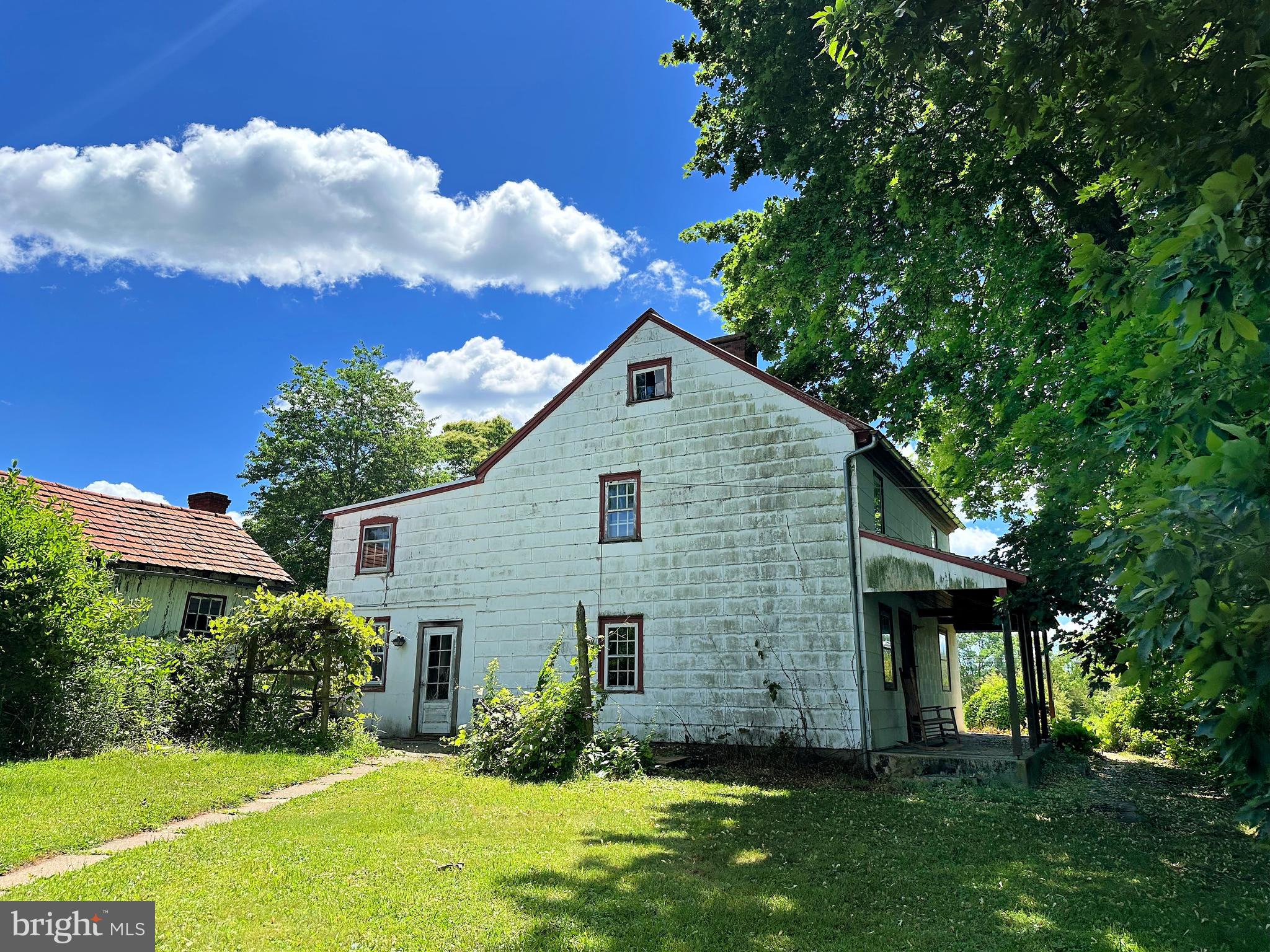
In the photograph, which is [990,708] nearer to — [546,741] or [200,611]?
[546,741]

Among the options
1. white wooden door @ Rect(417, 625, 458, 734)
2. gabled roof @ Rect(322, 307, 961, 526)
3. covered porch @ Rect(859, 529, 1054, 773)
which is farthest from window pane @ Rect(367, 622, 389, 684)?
covered porch @ Rect(859, 529, 1054, 773)

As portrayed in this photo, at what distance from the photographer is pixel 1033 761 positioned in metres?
12.7

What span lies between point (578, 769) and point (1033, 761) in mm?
7750

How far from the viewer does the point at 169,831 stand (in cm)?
721

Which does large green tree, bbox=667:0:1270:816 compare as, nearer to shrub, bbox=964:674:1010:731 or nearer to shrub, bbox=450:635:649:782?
shrub, bbox=450:635:649:782

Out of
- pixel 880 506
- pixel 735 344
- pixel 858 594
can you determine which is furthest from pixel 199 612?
pixel 880 506

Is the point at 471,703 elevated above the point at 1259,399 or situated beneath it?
situated beneath

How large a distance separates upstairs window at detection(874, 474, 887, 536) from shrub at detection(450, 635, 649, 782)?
6.57 meters

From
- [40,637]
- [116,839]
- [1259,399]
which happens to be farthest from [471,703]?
[1259,399]

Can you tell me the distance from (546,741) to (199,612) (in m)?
12.1

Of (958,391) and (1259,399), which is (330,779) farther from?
(958,391)

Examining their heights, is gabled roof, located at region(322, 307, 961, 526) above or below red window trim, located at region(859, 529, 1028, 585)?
above

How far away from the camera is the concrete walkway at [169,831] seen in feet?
18.6

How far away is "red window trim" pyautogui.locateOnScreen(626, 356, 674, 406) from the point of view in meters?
16.0
